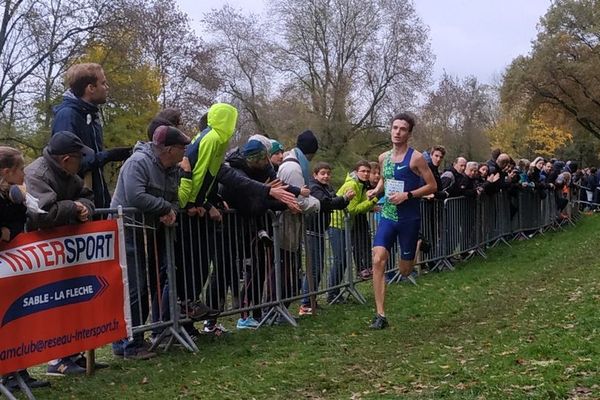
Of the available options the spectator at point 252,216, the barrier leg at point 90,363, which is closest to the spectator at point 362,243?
the spectator at point 252,216

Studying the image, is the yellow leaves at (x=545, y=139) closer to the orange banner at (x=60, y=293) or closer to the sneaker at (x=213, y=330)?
the sneaker at (x=213, y=330)

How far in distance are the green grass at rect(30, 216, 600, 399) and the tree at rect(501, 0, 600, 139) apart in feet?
123

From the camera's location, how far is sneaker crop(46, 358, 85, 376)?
222 inches

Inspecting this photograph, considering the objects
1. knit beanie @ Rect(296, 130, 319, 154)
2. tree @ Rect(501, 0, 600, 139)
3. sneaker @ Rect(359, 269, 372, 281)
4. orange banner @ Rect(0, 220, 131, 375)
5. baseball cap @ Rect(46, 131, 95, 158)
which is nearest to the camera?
orange banner @ Rect(0, 220, 131, 375)

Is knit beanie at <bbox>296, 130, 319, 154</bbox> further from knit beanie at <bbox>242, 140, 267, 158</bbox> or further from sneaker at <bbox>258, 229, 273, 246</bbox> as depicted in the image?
sneaker at <bbox>258, 229, 273, 246</bbox>

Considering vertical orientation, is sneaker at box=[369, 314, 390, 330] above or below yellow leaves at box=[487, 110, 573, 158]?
below

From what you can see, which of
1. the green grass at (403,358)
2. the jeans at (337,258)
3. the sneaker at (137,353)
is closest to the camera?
the green grass at (403,358)

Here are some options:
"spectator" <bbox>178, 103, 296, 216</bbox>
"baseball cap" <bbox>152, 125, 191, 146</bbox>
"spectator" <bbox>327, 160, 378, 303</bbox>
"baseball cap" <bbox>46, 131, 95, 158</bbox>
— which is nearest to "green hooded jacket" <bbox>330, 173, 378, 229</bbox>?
"spectator" <bbox>327, 160, 378, 303</bbox>

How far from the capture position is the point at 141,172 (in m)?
6.01

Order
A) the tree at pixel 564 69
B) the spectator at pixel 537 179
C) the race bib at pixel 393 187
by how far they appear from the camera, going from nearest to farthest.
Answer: the race bib at pixel 393 187, the spectator at pixel 537 179, the tree at pixel 564 69

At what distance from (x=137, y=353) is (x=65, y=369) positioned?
2.26ft

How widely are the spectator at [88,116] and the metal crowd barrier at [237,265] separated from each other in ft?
1.87

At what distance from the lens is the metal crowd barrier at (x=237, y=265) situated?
6.18 meters

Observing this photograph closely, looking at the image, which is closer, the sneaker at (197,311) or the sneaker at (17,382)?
the sneaker at (17,382)
